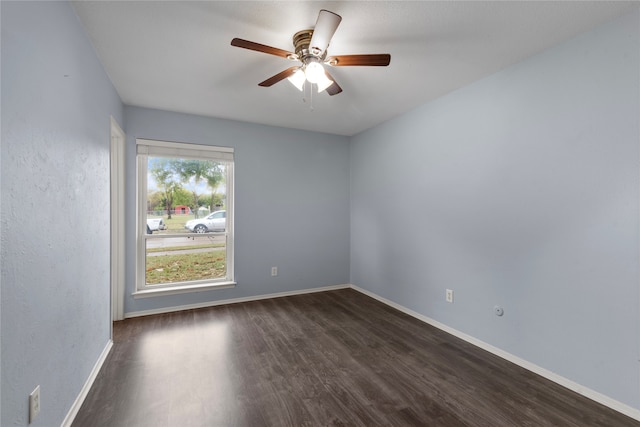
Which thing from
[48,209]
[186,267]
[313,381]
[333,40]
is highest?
[333,40]

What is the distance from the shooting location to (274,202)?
411 cm

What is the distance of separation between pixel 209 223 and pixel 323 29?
2886 mm

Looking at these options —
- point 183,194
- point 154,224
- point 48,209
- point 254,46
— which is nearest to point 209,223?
point 183,194

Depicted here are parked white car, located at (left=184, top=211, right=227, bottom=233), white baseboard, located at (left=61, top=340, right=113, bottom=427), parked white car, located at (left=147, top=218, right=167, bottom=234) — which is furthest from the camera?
parked white car, located at (left=184, top=211, right=227, bottom=233)

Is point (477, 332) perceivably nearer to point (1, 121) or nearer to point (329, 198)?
point (329, 198)

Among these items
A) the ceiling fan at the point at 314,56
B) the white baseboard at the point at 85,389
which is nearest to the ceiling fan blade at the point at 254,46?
the ceiling fan at the point at 314,56

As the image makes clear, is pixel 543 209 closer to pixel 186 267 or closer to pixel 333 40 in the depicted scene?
pixel 333 40

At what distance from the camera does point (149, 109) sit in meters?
3.41

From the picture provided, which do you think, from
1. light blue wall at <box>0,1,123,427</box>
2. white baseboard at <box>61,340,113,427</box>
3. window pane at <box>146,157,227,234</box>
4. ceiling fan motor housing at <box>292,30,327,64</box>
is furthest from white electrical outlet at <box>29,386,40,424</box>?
window pane at <box>146,157,227,234</box>

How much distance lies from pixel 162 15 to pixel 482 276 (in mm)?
3191

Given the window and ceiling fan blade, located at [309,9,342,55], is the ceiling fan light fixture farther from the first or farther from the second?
the window

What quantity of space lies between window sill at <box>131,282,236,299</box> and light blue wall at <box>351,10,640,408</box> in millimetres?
2405

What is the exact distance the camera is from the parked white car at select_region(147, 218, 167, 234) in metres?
3.51

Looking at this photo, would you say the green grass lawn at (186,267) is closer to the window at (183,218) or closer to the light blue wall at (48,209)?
the window at (183,218)
